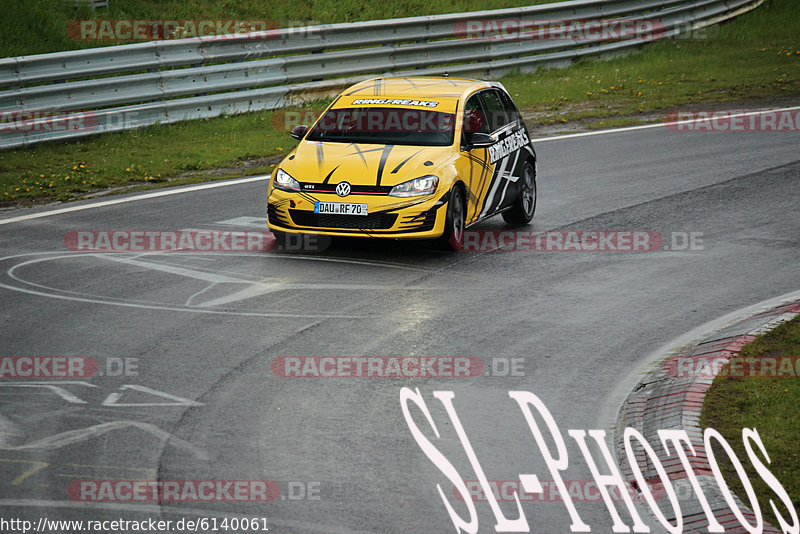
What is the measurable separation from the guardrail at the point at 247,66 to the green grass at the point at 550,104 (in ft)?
0.97

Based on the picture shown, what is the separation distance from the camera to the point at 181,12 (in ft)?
70.6

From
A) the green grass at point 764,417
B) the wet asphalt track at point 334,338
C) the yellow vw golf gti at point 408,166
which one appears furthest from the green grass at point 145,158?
the green grass at point 764,417

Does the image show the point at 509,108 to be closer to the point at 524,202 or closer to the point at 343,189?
the point at 524,202

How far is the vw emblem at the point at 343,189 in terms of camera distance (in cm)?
1079

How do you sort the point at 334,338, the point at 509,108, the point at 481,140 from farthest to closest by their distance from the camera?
the point at 509,108 → the point at 481,140 → the point at 334,338

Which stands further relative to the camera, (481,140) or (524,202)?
(524,202)

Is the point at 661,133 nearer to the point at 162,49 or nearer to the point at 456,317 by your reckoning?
the point at 162,49

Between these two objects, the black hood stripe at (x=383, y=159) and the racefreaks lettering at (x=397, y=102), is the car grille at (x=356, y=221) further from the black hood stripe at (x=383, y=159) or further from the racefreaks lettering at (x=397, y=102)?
the racefreaks lettering at (x=397, y=102)

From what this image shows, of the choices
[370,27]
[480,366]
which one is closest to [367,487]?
[480,366]

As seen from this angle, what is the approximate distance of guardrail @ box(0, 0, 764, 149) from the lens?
16.0m

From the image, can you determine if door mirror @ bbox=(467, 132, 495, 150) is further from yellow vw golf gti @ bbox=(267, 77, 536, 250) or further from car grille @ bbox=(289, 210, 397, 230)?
car grille @ bbox=(289, 210, 397, 230)

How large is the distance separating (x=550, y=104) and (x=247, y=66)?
6.10m

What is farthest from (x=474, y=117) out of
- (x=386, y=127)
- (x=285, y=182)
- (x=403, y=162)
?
(x=285, y=182)

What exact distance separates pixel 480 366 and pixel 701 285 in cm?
327
